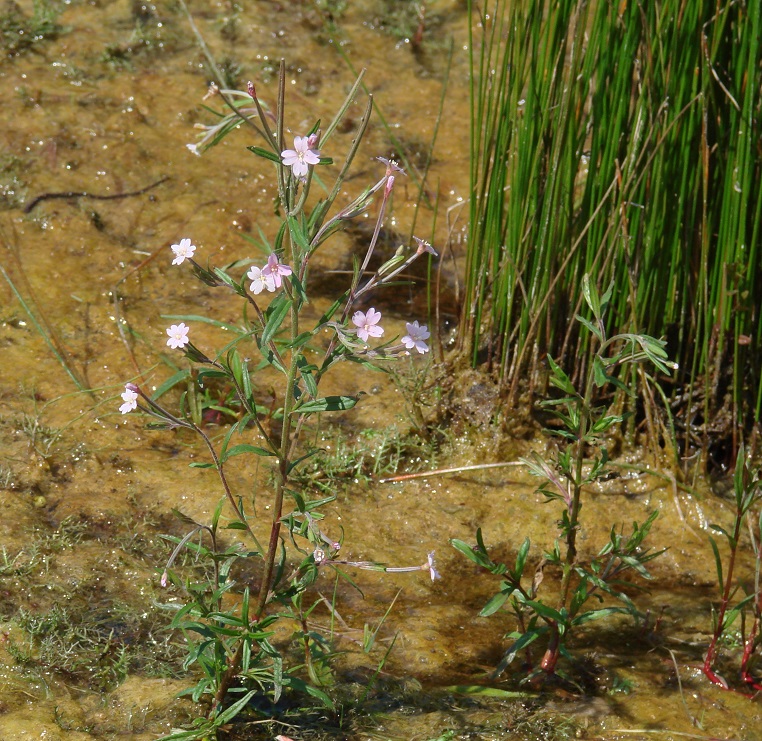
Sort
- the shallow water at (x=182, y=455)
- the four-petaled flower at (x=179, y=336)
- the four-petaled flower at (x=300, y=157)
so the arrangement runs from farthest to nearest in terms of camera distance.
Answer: the shallow water at (x=182, y=455) → the four-petaled flower at (x=179, y=336) → the four-petaled flower at (x=300, y=157)

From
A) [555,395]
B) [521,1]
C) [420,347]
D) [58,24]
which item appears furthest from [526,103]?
[58,24]

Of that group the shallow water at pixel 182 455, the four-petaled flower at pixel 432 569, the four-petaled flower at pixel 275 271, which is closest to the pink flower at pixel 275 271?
the four-petaled flower at pixel 275 271

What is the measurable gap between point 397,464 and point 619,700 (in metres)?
0.80

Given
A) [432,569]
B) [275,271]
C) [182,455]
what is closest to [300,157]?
[275,271]

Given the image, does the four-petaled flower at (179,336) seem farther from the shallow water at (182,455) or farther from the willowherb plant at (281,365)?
the shallow water at (182,455)

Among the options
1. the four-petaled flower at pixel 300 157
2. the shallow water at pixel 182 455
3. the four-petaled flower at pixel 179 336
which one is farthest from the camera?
the shallow water at pixel 182 455

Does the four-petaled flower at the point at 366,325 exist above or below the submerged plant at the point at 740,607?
above

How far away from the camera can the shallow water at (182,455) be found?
1809mm

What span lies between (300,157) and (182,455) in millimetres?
1210

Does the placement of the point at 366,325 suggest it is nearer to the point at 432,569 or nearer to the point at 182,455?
the point at 432,569

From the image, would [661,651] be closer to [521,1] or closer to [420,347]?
[420,347]

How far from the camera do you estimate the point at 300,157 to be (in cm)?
133

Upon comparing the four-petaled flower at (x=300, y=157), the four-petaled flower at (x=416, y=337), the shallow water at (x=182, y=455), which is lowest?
the shallow water at (x=182, y=455)

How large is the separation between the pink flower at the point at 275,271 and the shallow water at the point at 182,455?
0.73 m
